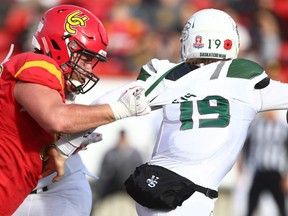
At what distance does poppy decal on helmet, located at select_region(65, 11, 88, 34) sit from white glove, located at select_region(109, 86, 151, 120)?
0.79m

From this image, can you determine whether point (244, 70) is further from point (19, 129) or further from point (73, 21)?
point (19, 129)

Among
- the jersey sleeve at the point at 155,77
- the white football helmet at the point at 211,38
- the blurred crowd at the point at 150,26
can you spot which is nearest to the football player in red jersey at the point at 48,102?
the jersey sleeve at the point at 155,77

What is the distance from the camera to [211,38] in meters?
4.97

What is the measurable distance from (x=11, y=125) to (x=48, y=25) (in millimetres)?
856

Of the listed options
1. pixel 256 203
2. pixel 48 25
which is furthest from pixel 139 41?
pixel 48 25

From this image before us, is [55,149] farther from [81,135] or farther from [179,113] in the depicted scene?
[179,113]

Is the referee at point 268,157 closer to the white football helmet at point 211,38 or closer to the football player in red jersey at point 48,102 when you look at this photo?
the white football helmet at point 211,38

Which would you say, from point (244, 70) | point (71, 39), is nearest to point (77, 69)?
point (71, 39)

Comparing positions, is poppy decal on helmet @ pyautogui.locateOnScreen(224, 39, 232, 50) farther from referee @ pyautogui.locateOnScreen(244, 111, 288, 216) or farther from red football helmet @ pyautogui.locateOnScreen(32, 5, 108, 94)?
referee @ pyautogui.locateOnScreen(244, 111, 288, 216)

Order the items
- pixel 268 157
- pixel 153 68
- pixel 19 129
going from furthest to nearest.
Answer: pixel 268 157 < pixel 153 68 < pixel 19 129

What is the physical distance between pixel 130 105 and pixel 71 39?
2.72 ft

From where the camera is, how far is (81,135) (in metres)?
4.80

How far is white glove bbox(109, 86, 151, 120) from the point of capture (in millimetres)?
4395

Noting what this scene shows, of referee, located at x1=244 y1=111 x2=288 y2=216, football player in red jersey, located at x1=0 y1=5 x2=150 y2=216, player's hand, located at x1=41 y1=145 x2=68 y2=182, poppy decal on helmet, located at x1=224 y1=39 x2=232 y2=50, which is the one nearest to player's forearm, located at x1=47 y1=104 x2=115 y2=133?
football player in red jersey, located at x1=0 y1=5 x2=150 y2=216
